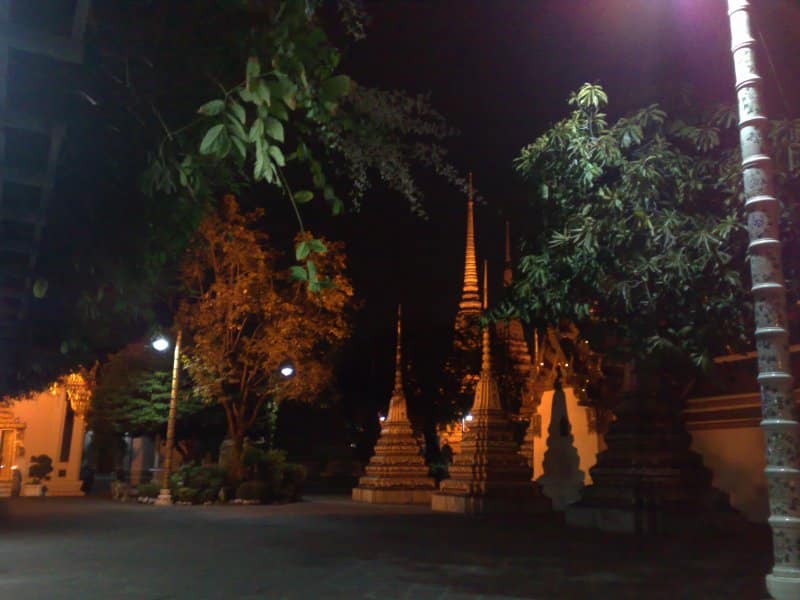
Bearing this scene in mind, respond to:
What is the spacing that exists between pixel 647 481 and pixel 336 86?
41.0ft

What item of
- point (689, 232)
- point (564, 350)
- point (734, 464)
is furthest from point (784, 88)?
point (564, 350)

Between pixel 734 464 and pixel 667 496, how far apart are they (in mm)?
2232

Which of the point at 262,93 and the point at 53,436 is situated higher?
the point at 262,93

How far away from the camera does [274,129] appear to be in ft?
11.8

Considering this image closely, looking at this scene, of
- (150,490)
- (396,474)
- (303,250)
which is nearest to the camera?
(303,250)

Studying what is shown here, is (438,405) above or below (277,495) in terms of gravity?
above

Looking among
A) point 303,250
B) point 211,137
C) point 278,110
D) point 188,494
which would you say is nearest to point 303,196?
point 303,250

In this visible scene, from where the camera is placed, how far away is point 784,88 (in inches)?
346

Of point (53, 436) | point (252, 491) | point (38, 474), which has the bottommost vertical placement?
point (252, 491)

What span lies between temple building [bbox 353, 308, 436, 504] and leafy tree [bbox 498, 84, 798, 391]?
54.1 ft

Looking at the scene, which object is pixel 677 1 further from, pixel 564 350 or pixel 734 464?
pixel 564 350

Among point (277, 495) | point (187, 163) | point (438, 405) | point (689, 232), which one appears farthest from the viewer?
point (438, 405)

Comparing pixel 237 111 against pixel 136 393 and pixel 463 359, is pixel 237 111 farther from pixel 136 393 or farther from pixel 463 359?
pixel 463 359

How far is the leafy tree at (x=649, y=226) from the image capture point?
8188 millimetres
